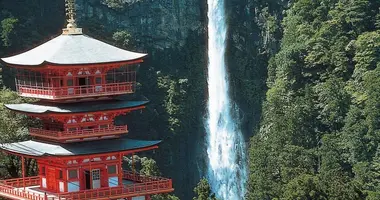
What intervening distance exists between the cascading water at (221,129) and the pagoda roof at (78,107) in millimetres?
45800

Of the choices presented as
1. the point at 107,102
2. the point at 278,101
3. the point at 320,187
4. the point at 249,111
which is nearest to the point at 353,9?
the point at 278,101

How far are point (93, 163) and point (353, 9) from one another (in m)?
40.4

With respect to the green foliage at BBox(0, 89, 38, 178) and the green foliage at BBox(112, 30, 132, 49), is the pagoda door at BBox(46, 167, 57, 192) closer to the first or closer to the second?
the green foliage at BBox(0, 89, 38, 178)

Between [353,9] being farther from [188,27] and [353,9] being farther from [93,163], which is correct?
[93,163]

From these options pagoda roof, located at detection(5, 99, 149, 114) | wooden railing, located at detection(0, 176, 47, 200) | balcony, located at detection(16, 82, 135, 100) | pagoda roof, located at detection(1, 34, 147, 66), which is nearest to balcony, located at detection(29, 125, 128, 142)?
pagoda roof, located at detection(5, 99, 149, 114)

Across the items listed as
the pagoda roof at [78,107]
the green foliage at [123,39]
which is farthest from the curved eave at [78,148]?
the green foliage at [123,39]

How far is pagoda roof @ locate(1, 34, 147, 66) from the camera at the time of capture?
5319 cm

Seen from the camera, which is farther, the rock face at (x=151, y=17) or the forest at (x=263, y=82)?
the rock face at (x=151, y=17)

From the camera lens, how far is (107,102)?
178 feet

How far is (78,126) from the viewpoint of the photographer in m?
53.6

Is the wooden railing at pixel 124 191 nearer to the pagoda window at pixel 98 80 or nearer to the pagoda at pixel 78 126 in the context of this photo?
the pagoda at pixel 78 126

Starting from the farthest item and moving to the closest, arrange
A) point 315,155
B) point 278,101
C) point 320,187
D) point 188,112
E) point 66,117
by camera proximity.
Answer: point 188,112 → point 278,101 → point 315,155 → point 320,187 → point 66,117

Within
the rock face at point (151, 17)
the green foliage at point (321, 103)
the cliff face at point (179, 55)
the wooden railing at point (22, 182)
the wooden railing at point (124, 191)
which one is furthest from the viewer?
the rock face at point (151, 17)

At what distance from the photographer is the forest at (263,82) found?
267 ft
